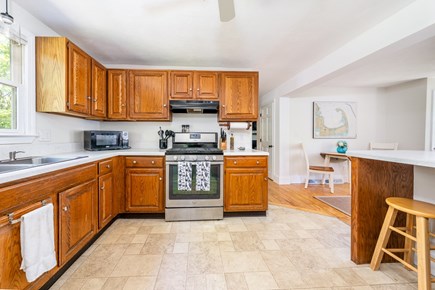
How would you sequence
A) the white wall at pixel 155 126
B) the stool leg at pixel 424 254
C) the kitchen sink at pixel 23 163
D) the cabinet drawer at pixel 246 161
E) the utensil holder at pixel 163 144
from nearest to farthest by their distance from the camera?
the stool leg at pixel 424 254, the kitchen sink at pixel 23 163, the cabinet drawer at pixel 246 161, the utensil holder at pixel 163 144, the white wall at pixel 155 126

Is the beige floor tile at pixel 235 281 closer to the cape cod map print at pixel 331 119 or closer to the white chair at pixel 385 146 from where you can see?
the cape cod map print at pixel 331 119

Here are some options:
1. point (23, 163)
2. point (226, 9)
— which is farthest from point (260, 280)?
point (23, 163)

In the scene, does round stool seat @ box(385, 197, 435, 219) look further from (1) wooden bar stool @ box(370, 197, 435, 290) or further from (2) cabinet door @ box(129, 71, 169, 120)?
(2) cabinet door @ box(129, 71, 169, 120)

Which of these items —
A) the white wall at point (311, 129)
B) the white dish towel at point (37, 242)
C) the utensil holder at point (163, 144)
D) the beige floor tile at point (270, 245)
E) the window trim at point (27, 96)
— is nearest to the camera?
the white dish towel at point (37, 242)

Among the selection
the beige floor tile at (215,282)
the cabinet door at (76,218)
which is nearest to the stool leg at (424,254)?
the beige floor tile at (215,282)

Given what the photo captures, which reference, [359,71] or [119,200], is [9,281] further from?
[359,71]

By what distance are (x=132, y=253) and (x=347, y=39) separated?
338cm

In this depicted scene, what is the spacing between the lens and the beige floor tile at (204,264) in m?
1.73

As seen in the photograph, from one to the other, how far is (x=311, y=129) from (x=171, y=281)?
4.50m

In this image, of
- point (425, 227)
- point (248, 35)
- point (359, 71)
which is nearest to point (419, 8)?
point (248, 35)

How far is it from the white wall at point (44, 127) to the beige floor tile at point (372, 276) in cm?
314

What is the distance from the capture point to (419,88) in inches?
169

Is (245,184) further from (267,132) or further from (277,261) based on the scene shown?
(267,132)

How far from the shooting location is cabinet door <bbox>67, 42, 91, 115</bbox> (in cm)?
218
